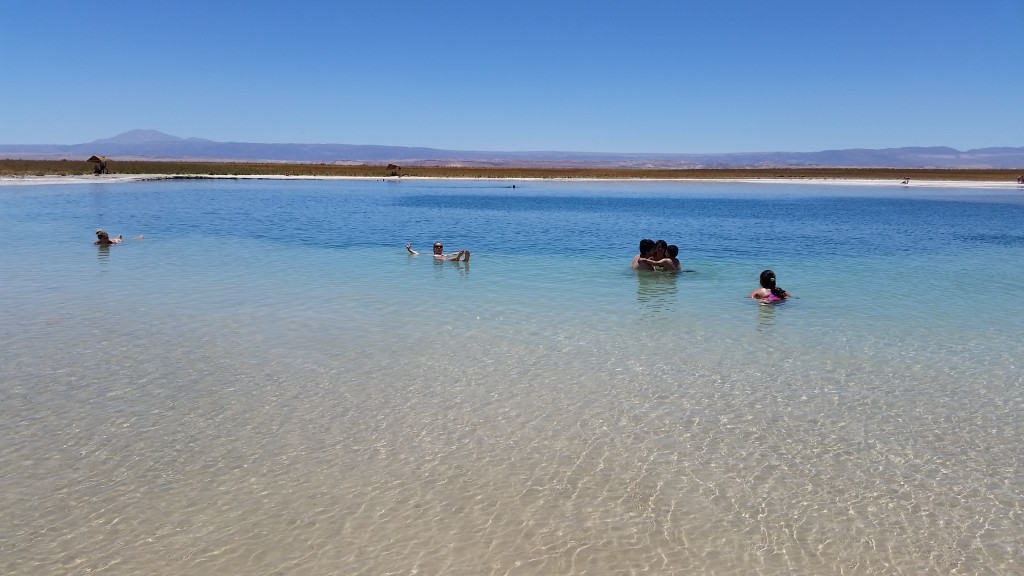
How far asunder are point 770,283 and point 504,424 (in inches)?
349

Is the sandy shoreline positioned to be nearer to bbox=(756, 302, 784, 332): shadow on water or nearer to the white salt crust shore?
the white salt crust shore

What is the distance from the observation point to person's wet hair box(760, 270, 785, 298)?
14.8 metres

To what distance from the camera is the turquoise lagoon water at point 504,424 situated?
5672mm

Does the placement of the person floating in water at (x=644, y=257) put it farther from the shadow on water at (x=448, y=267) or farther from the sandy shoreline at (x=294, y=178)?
the sandy shoreline at (x=294, y=178)

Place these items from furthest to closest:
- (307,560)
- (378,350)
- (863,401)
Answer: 1. (378,350)
2. (863,401)
3. (307,560)

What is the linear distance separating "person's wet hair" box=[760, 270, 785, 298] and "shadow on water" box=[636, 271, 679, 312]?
1878mm

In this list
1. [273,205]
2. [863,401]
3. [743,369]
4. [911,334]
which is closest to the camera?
[863,401]

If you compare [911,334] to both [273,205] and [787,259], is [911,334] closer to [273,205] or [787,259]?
[787,259]

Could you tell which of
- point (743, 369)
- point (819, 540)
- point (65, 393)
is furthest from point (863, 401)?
point (65, 393)

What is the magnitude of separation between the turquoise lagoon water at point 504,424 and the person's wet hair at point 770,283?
2.02 feet

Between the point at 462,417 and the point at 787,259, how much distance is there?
1768 cm

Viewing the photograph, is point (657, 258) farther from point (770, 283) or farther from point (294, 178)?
point (294, 178)

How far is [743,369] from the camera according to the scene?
10289 millimetres

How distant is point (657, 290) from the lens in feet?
54.6
